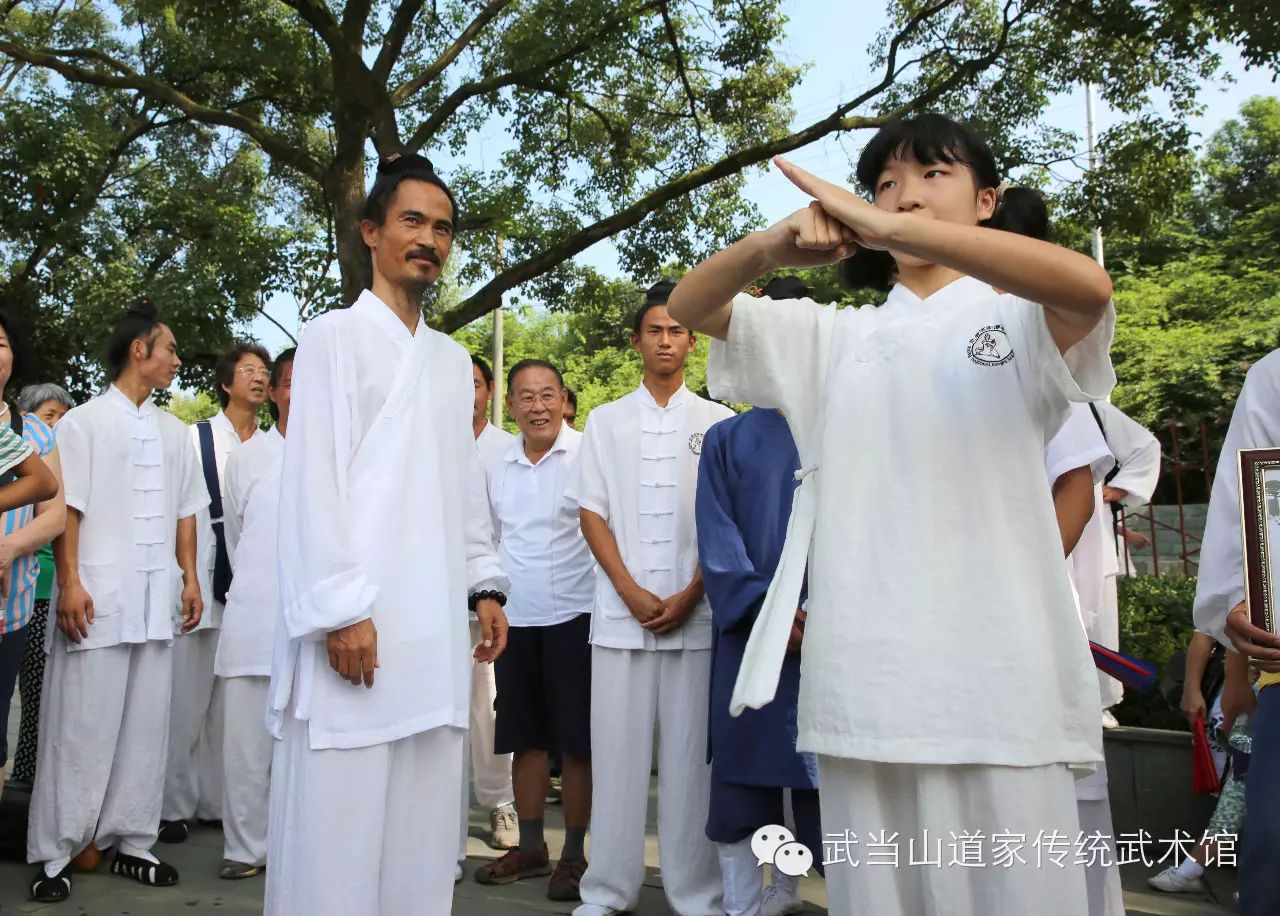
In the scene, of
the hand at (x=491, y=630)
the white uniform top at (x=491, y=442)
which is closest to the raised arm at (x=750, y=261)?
the hand at (x=491, y=630)

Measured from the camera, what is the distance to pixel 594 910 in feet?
13.6

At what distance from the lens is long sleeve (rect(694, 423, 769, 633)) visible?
3.87m

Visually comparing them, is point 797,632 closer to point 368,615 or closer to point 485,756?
point 368,615

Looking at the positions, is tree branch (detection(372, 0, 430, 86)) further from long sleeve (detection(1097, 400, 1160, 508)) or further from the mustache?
long sleeve (detection(1097, 400, 1160, 508))

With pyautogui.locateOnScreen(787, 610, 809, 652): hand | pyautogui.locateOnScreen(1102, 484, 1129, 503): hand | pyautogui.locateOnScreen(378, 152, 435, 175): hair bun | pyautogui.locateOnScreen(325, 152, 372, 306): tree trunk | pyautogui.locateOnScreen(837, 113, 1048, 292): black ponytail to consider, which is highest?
pyautogui.locateOnScreen(325, 152, 372, 306): tree trunk

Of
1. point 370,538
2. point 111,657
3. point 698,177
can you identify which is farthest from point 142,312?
point 698,177

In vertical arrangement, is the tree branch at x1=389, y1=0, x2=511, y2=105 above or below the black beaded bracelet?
above

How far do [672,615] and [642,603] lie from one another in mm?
119

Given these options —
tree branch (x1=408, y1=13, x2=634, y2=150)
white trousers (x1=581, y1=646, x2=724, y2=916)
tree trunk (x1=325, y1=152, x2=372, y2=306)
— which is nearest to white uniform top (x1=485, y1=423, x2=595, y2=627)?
white trousers (x1=581, y1=646, x2=724, y2=916)

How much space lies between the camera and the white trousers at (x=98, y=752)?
4.55m

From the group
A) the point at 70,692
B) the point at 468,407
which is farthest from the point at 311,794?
the point at 70,692

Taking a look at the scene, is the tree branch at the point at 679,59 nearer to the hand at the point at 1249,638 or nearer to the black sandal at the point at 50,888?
the black sandal at the point at 50,888

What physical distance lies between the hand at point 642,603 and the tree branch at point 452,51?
8994 mm

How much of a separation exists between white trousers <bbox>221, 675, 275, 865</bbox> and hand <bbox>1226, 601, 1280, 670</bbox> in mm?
3635
